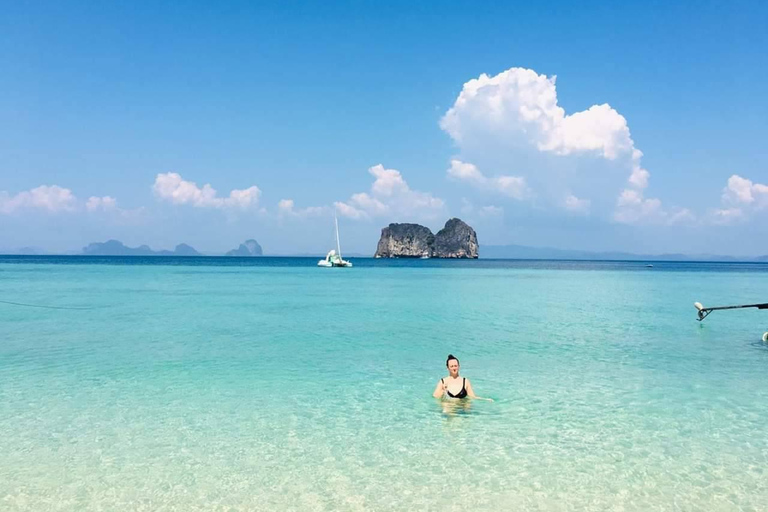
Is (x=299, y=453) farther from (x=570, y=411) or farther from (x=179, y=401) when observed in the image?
(x=570, y=411)

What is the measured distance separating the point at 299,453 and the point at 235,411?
3.08 metres

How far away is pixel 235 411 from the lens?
12.3 metres

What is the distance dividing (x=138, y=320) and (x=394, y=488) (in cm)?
2472

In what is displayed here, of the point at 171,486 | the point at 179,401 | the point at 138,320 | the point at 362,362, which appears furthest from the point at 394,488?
the point at 138,320

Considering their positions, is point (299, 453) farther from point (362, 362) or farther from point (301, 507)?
point (362, 362)

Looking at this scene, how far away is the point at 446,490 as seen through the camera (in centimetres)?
833

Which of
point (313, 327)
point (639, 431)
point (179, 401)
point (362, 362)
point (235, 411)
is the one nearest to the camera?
point (639, 431)

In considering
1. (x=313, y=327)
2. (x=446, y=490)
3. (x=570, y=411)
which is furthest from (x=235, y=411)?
(x=313, y=327)

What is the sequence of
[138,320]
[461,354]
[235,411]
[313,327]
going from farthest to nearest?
1. [138,320]
2. [313,327]
3. [461,354]
4. [235,411]

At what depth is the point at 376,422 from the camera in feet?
37.9

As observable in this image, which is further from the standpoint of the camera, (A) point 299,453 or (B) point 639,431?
(B) point 639,431

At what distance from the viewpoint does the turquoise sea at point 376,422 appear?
8.27 m

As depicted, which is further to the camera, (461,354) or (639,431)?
(461,354)

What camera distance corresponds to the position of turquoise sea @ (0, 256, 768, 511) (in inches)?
325
